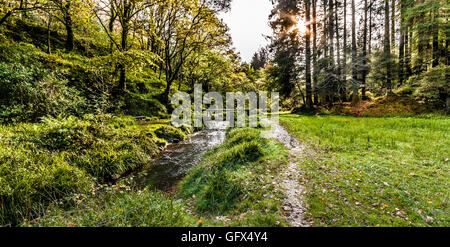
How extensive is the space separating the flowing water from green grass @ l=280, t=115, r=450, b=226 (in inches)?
147

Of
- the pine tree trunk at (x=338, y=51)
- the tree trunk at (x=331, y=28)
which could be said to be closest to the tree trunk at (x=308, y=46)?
the tree trunk at (x=331, y=28)

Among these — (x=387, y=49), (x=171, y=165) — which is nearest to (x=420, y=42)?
(x=387, y=49)

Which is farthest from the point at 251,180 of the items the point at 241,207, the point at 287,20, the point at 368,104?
the point at 287,20

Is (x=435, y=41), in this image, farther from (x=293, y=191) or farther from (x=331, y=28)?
(x=293, y=191)

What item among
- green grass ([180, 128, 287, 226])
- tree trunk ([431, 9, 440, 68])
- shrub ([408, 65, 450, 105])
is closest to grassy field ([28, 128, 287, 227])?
green grass ([180, 128, 287, 226])

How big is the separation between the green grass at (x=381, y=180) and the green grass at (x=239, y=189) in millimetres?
760

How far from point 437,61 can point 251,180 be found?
67.6ft

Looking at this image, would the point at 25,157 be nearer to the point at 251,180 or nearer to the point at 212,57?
the point at 251,180

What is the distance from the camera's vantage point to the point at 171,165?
239 inches

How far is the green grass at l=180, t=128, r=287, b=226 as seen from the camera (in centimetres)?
290

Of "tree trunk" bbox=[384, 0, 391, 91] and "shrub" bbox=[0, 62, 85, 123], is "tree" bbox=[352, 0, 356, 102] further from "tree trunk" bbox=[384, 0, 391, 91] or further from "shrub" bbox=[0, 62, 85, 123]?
"shrub" bbox=[0, 62, 85, 123]

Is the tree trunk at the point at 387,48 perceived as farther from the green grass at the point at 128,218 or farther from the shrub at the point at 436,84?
the green grass at the point at 128,218

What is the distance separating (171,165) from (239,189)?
3.28 metres
